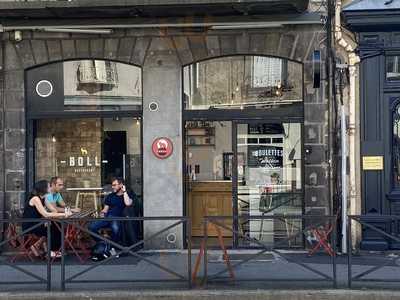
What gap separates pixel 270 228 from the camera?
444 inches

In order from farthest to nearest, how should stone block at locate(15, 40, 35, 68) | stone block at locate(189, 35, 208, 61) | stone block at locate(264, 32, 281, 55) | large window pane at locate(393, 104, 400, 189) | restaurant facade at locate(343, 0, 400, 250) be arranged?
stone block at locate(15, 40, 35, 68)
stone block at locate(189, 35, 208, 61)
stone block at locate(264, 32, 281, 55)
large window pane at locate(393, 104, 400, 189)
restaurant facade at locate(343, 0, 400, 250)

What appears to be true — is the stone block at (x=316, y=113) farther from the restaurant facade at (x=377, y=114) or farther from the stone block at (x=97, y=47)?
the stone block at (x=97, y=47)

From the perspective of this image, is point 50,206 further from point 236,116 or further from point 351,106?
point 351,106

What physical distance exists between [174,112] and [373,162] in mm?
3583

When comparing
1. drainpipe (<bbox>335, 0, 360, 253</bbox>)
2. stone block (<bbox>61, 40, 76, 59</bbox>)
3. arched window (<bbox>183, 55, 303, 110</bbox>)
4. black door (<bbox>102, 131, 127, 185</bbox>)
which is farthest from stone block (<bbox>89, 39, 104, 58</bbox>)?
drainpipe (<bbox>335, 0, 360, 253</bbox>)

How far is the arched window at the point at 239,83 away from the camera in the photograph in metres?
11.3

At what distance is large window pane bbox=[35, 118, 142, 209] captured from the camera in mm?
11617

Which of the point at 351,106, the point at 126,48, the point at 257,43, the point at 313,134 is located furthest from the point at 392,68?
the point at 126,48

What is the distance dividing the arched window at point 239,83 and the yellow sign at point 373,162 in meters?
1.66

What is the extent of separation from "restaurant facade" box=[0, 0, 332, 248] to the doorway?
18 millimetres

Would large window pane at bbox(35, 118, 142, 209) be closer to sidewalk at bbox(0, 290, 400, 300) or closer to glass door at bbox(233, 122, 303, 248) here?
glass door at bbox(233, 122, 303, 248)

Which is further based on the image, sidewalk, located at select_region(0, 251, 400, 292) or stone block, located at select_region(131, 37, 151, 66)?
stone block, located at select_region(131, 37, 151, 66)

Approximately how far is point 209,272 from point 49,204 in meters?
3.31

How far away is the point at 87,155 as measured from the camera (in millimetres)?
11781
